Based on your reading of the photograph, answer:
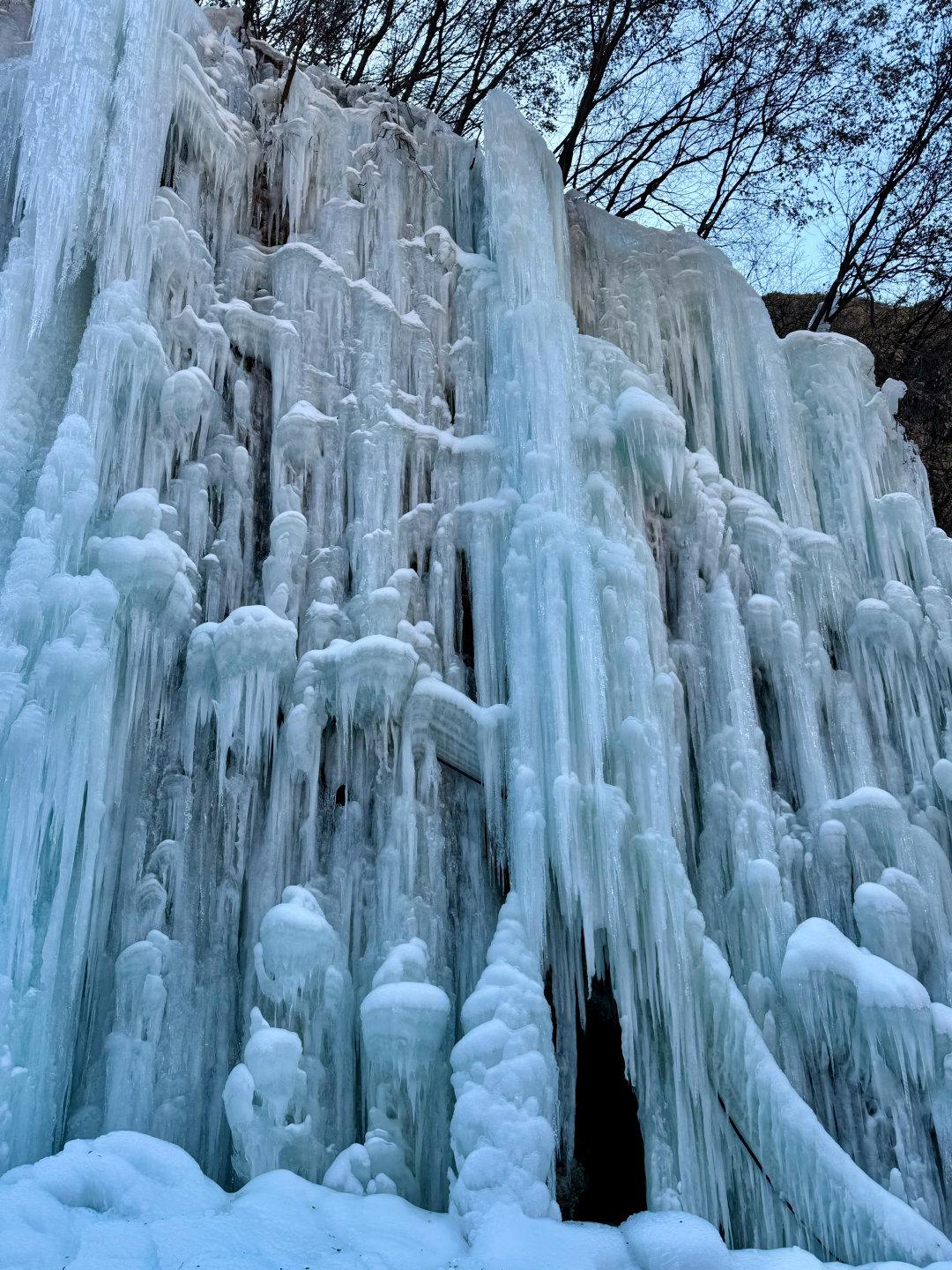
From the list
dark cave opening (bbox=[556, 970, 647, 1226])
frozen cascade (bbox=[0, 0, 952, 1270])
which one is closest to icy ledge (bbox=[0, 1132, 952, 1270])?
frozen cascade (bbox=[0, 0, 952, 1270])

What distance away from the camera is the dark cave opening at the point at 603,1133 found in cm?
697

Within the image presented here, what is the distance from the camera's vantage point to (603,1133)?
23.8 feet

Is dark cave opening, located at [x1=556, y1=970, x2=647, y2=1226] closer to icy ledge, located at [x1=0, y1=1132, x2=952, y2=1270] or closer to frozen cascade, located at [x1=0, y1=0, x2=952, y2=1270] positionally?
frozen cascade, located at [x1=0, y1=0, x2=952, y2=1270]

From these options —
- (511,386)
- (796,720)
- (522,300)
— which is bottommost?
(796,720)

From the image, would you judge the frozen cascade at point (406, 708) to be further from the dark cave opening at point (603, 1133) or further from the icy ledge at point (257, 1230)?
the dark cave opening at point (603, 1133)

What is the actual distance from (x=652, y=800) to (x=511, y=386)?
272 cm

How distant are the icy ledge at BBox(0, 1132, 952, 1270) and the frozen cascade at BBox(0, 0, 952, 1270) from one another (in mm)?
76

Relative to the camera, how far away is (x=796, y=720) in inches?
293

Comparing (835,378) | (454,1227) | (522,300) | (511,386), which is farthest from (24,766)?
(835,378)

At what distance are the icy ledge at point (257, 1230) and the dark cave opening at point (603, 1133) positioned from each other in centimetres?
199

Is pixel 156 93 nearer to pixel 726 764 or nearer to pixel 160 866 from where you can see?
pixel 160 866

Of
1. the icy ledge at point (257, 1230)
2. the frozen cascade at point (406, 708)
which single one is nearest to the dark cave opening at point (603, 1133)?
the frozen cascade at point (406, 708)

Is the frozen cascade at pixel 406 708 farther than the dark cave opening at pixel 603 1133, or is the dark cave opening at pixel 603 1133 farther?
the dark cave opening at pixel 603 1133

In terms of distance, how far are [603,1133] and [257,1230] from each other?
3.41 m
